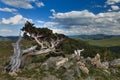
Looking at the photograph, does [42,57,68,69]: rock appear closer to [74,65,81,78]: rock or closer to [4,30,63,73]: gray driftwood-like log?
[74,65,81,78]: rock

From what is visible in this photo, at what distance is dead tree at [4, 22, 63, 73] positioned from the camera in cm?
3688

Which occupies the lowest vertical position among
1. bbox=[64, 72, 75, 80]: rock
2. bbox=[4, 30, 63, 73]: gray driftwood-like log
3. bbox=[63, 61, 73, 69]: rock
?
bbox=[64, 72, 75, 80]: rock

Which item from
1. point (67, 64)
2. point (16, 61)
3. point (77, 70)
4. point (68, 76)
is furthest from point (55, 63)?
point (16, 61)

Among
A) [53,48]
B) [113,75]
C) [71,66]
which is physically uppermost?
[53,48]

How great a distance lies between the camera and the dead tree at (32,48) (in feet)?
121

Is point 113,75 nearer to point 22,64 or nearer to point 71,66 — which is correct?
point 71,66

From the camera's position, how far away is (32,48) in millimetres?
39156

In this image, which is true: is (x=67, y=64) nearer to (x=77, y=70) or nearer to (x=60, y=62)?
(x=60, y=62)

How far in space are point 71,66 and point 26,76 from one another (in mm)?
7579

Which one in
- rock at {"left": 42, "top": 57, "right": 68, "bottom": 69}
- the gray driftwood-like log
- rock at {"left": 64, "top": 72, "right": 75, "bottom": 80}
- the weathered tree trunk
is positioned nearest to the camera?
rock at {"left": 64, "top": 72, "right": 75, "bottom": 80}

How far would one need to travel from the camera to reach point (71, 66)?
36.3 metres

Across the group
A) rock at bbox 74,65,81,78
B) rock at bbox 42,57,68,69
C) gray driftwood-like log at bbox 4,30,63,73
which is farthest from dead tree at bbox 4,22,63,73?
rock at bbox 74,65,81,78

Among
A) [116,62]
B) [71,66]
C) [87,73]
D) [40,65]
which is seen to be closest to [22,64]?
[40,65]

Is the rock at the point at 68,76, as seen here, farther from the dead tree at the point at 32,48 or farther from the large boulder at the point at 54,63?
the dead tree at the point at 32,48
